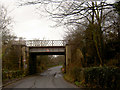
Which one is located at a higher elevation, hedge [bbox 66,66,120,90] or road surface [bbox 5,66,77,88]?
hedge [bbox 66,66,120,90]

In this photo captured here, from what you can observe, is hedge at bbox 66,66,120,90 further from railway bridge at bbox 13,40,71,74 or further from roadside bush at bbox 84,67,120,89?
railway bridge at bbox 13,40,71,74

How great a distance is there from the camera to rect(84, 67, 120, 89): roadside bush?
835cm

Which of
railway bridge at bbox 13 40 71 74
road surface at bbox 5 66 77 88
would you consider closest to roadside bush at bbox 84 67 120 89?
road surface at bbox 5 66 77 88

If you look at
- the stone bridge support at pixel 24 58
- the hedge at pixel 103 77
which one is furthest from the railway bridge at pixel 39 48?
the hedge at pixel 103 77

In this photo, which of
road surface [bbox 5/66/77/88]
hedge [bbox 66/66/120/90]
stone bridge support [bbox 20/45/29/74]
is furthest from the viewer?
stone bridge support [bbox 20/45/29/74]

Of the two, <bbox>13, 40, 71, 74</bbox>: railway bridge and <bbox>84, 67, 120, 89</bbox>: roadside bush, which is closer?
<bbox>84, 67, 120, 89</bbox>: roadside bush

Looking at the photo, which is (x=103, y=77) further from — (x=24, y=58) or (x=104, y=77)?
(x=24, y=58)

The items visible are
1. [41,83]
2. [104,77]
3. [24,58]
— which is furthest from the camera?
[24,58]

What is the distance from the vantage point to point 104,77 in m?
9.39

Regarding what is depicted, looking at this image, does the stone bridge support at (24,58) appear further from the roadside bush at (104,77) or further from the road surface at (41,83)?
the roadside bush at (104,77)

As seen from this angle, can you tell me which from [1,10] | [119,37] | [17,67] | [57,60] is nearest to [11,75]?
[1,10]

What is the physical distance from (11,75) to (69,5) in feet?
45.6

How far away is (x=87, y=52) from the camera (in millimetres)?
18969

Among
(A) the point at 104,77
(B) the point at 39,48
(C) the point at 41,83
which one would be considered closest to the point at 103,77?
(A) the point at 104,77
